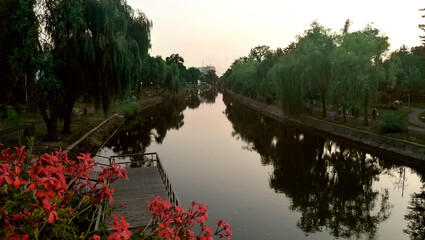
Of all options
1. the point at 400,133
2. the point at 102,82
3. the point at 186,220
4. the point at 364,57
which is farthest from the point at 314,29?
the point at 186,220

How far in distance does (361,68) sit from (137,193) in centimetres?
2751

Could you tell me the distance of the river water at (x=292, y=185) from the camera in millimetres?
12930

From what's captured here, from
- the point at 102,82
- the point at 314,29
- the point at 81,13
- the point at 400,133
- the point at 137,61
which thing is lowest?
the point at 400,133

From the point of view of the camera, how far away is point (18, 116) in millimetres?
18484

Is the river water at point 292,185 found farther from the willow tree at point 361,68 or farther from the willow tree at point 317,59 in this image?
the willow tree at point 317,59

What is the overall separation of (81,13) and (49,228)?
1956 centimetres

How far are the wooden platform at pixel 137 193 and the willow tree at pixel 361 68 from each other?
78.2ft

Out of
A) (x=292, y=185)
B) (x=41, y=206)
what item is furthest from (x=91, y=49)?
(x=41, y=206)

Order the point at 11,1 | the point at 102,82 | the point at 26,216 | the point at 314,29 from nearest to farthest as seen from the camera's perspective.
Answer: the point at 26,216
the point at 11,1
the point at 102,82
the point at 314,29

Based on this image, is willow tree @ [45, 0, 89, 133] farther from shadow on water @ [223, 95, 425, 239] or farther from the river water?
shadow on water @ [223, 95, 425, 239]

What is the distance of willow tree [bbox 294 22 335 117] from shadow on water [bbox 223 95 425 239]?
7.60 m

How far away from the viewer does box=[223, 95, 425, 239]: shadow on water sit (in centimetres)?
1316

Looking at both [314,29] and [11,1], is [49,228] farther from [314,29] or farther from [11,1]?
[314,29]

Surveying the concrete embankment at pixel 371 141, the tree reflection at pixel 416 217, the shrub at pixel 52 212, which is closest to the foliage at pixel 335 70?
the concrete embankment at pixel 371 141
